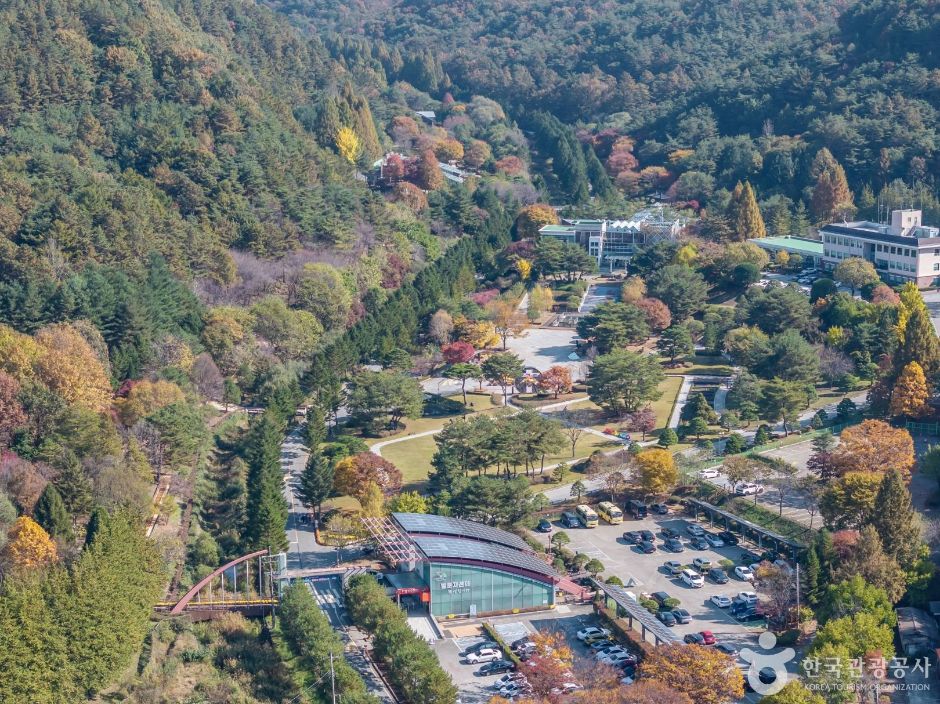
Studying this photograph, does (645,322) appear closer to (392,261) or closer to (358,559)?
(392,261)

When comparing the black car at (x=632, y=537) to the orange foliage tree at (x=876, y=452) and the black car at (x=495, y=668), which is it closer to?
the orange foliage tree at (x=876, y=452)

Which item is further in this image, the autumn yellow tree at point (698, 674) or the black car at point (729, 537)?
the black car at point (729, 537)

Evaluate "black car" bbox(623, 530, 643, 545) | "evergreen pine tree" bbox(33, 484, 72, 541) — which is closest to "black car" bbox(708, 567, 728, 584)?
"black car" bbox(623, 530, 643, 545)

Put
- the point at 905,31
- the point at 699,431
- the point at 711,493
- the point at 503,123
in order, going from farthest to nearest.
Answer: the point at 503,123
the point at 905,31
the point at 699,431
the point at 711,493

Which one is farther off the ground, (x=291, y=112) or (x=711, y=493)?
(x=291, y=112)

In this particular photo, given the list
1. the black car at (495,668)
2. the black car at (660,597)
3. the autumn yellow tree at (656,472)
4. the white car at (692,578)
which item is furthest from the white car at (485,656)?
the autumn yellow tree at (656,472)

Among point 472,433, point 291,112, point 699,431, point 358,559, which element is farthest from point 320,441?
point 291,112
